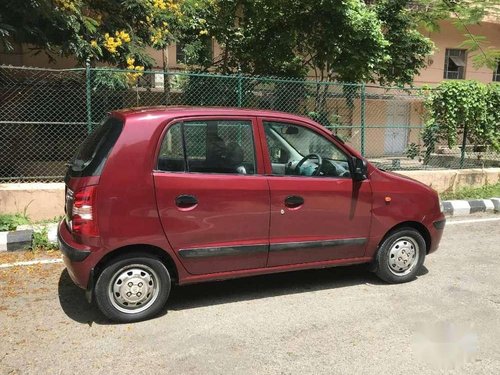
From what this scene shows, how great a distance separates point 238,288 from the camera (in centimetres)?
490

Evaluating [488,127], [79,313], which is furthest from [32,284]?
[488,127]

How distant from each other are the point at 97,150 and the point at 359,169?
7.56 feet

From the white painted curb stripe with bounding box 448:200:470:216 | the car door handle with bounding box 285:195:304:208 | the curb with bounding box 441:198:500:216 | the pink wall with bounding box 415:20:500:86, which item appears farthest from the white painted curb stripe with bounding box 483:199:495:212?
the pink wall with bounding box 415:20:500:86

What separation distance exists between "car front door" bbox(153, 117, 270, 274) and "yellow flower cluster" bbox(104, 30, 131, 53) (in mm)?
4372

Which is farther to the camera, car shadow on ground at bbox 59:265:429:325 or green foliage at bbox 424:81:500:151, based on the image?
green foliage at bbox 424:81:500:151

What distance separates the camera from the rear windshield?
3.86m

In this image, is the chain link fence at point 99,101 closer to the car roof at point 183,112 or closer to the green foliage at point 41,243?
the green foliage at point 41,243

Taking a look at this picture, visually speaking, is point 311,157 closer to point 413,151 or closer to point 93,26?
point 93,26

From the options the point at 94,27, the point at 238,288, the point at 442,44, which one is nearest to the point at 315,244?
the point at 238,288

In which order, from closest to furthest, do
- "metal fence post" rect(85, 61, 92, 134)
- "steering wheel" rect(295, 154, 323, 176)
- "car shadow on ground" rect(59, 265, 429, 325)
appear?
"car shadow on ground" rect(59, 265, 429, 325)
"steering wheel" rect(295, 154, 323, 176)
"metal fence post" rect(85, 61, 92, 134)

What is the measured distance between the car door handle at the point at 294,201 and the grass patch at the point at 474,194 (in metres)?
5.66

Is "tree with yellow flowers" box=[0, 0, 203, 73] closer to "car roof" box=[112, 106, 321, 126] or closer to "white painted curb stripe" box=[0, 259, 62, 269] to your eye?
"white painted curb stripe" box=[0, 259, 62, 269]

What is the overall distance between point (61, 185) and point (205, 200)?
143 inches

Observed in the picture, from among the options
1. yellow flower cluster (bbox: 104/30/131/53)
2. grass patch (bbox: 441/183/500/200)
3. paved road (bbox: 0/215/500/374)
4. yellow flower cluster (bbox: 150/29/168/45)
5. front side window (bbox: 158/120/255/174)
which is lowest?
paved road (bbox: 0/215/500/374)
